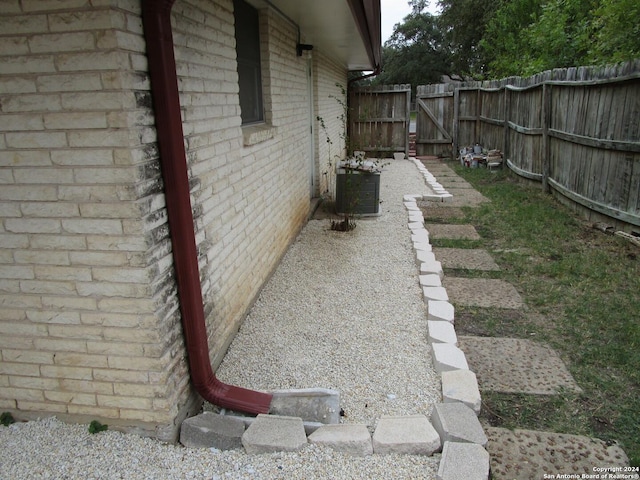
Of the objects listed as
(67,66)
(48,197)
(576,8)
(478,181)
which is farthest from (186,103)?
(576,8)

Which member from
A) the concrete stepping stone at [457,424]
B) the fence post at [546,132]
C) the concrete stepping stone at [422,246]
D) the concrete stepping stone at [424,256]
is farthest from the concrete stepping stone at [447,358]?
the fence post at [546,132]

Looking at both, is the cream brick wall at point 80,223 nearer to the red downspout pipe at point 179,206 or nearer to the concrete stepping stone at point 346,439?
the red downspout pipe at point 179,206

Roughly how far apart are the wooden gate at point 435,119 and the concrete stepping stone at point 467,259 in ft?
27.3

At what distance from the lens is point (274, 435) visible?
2.27 m

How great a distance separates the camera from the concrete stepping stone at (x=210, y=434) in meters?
2.28

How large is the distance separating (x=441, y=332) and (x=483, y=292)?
3.79ft

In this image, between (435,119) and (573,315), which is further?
(435,119)

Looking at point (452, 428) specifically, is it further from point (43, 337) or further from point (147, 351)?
point (43, 337)

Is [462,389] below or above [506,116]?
below

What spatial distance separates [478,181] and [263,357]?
776 cm

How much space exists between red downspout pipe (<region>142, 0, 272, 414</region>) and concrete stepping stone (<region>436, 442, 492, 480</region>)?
929 mm

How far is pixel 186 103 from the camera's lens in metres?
2.53

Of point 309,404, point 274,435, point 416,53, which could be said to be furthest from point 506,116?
point 416,53

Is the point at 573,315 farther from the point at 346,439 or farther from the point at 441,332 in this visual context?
the point at 346,439
